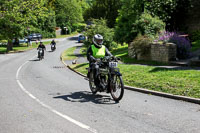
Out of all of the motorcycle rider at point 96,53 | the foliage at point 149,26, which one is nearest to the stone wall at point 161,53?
the foliage at point 149,26

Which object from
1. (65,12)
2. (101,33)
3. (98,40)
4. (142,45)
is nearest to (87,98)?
(98,40)

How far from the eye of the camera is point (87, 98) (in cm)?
948

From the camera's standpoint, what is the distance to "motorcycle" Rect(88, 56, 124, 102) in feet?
28.4

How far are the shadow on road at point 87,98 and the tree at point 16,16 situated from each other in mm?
33087

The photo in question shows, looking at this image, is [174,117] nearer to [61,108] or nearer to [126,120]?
[126,120]

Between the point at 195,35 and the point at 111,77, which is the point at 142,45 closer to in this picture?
the point at 195,35

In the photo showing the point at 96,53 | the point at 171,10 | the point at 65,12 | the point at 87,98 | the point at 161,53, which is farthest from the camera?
the point at 65,12

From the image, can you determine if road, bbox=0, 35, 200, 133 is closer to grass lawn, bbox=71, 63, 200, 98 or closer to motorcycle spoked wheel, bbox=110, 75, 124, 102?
motorcycle spoked wheel, bbox=110, 75, 124, 102

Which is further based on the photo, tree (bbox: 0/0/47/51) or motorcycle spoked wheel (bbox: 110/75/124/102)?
tree (bbox: 0/0/47/51)

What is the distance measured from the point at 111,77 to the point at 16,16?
35501 mm

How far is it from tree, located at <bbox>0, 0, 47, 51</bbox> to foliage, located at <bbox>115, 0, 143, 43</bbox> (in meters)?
17.2

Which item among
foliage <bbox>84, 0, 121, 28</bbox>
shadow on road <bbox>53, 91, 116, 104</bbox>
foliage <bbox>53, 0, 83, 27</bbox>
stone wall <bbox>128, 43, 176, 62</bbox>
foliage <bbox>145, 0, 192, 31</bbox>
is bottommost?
shadow on road <bbox>53, 91, 116, 104</bbox>

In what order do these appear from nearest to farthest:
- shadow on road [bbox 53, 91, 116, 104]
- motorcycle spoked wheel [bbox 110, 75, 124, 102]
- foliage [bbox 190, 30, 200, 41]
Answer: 1. motorcycle spoked wheel [bbox 110, 75, 124, 102]
2. shadow on road [bbox 53, 91, 116, 104]
3. foliage [bbox 190, 30, 200, 41]

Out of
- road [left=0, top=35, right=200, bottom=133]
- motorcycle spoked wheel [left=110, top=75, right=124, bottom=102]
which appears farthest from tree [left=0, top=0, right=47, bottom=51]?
motorcycle spoked wheel [left=110, top=75, right=124, bottom=102]
